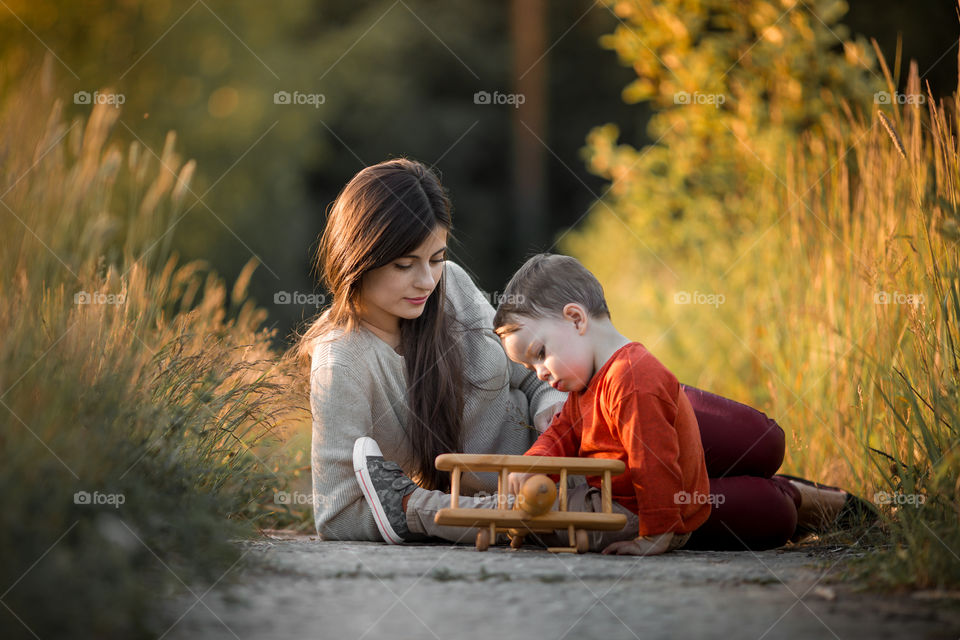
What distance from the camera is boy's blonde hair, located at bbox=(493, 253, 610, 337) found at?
248 cm

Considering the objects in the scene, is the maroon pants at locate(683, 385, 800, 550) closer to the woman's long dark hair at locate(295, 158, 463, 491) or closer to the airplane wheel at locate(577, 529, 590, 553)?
the airplane wheel at locate(577, 529, 590, 553)

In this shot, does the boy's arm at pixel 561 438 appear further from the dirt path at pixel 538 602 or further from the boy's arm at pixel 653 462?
the dirt path at pixel 538 602

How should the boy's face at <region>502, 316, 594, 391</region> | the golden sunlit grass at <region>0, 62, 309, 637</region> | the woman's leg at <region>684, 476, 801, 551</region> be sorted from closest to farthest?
1. the golden sunlit grass at <region>0, 62, 309, 637</region>
2. the boy's face at <region>502, 316, 594, 391</region>
3. the woman's leg at <region>684, 476, 801, 551</region>

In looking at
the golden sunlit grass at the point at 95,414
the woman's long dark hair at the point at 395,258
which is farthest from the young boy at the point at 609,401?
the golden sunlit grass at the point at 95,414

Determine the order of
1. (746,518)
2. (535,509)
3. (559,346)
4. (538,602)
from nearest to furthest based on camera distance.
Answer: (538,602), (535,509), (559,346), (746,518)

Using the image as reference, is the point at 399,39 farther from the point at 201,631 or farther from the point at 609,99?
the point at 201,631

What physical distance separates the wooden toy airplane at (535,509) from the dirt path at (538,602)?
0.43ft

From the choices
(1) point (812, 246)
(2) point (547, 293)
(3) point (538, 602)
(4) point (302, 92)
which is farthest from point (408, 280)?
(4) point (302, 92)

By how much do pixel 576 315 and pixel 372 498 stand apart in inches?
29.9

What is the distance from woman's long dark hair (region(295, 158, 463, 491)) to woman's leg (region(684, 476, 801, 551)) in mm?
821

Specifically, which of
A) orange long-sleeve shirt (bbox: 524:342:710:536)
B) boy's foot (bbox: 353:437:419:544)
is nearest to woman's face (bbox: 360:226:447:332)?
boy's foot (bbox: 353:437:419:544)

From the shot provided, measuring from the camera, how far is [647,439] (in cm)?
226

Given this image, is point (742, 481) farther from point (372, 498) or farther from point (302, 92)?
point (302, 92)

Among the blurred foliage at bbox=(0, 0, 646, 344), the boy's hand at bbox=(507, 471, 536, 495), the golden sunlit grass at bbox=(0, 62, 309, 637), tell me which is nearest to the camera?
the golden sunlit grass at bbox=(0, 62, 309, 637)
